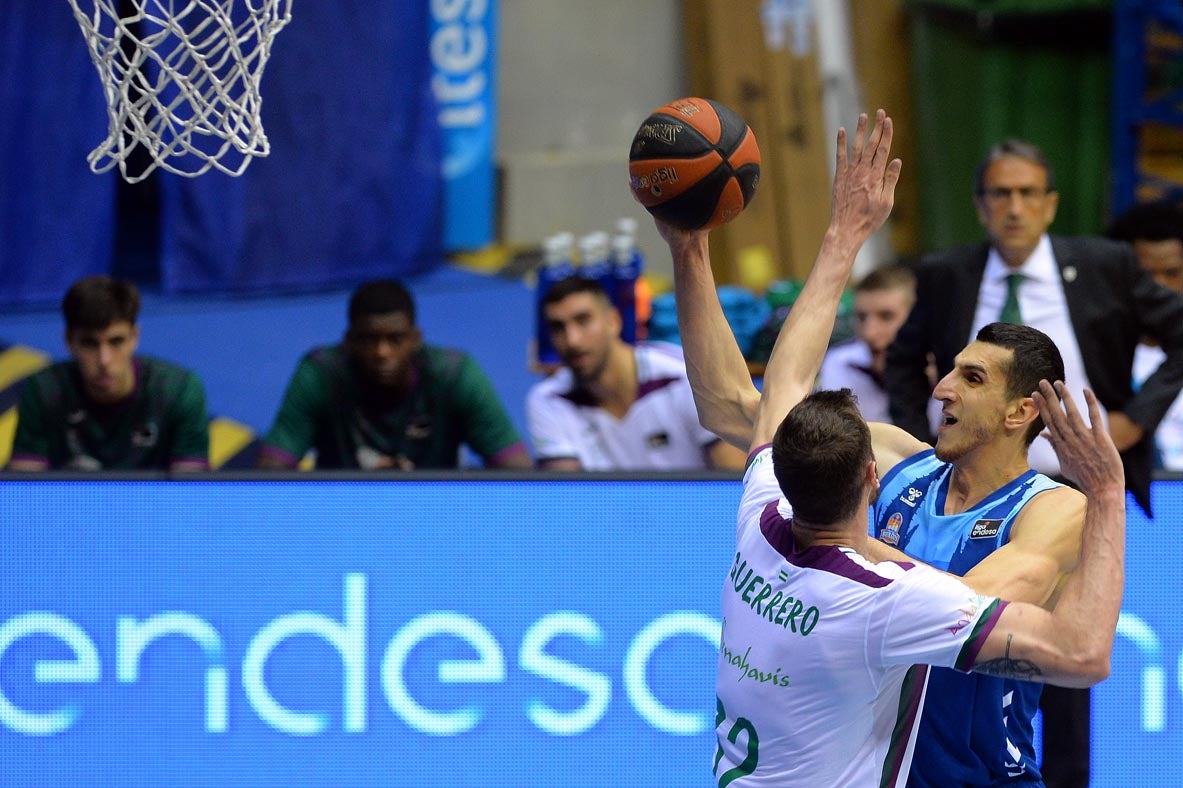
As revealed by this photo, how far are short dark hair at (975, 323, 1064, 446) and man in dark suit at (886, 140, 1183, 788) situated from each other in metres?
1.69

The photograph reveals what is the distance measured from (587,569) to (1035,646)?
257cm

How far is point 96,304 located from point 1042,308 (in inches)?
147

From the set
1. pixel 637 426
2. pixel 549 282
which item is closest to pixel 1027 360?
pixel 637 426

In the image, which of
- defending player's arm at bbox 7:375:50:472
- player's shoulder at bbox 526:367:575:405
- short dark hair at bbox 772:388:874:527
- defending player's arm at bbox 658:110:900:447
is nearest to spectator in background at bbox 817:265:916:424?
player's shoulder at bbox 526:367:575:405

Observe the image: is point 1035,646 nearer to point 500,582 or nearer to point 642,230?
point 500,582

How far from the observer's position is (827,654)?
320 centimetres

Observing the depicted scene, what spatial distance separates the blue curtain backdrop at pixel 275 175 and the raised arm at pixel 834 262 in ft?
24.4

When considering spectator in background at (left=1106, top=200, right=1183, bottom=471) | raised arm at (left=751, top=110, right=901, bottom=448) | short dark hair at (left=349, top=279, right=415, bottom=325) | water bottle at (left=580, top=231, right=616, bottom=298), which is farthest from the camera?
water bottle at (left=580, top=231, right=616, bottom=298)

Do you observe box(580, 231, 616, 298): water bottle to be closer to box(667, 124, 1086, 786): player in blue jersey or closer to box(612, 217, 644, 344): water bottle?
box(612, 217, 644, 344): water bottle

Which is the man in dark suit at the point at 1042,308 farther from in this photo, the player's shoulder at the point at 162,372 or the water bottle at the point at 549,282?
the player's shoulder at the point at 162,372

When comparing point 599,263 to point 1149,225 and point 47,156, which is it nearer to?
point 1149,225

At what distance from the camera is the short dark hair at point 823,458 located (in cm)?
312

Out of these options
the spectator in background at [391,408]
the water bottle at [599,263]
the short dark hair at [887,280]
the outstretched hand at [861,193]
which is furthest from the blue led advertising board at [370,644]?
the water bottle at [599,263]

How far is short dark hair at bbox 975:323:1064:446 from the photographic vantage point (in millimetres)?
3621
